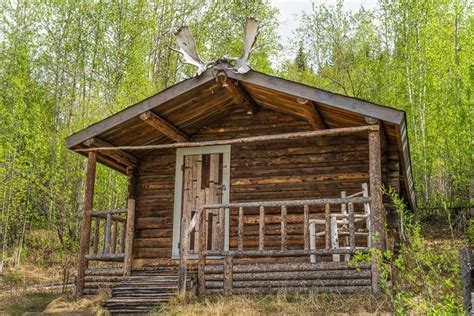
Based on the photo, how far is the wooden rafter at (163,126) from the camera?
401 inches

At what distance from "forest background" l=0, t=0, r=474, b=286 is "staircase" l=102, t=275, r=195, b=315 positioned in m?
9.71

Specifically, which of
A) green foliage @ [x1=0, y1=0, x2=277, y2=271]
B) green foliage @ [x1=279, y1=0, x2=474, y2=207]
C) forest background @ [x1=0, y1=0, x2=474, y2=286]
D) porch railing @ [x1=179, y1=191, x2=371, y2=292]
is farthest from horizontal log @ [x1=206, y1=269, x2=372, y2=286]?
green foliage @ [x1=0, y1=0, x2=277, y2=271]

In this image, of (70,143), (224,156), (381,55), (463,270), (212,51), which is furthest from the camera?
(212,51)

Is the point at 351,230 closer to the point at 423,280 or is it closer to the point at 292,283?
the point at 292,283

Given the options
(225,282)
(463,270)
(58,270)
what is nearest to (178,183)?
(225,282)

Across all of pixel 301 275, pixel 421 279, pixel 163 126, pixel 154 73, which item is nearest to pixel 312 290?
pixel 301 275

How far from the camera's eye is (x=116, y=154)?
11164 millimetres

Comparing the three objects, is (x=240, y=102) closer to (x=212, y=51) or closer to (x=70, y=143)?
(x=70, y=143)

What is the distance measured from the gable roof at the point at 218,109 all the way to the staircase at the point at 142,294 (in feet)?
8.98

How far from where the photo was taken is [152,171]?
1202 cm

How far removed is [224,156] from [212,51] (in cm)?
1517

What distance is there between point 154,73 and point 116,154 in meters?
16.6

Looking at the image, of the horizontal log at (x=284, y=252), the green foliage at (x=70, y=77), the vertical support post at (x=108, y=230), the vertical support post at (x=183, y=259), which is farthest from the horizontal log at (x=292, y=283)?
the green foliage at (x=70, y=77)

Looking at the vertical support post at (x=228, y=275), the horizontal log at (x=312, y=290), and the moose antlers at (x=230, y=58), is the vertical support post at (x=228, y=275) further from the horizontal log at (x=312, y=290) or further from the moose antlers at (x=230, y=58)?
the moose antlers at (x=230, y=58)
